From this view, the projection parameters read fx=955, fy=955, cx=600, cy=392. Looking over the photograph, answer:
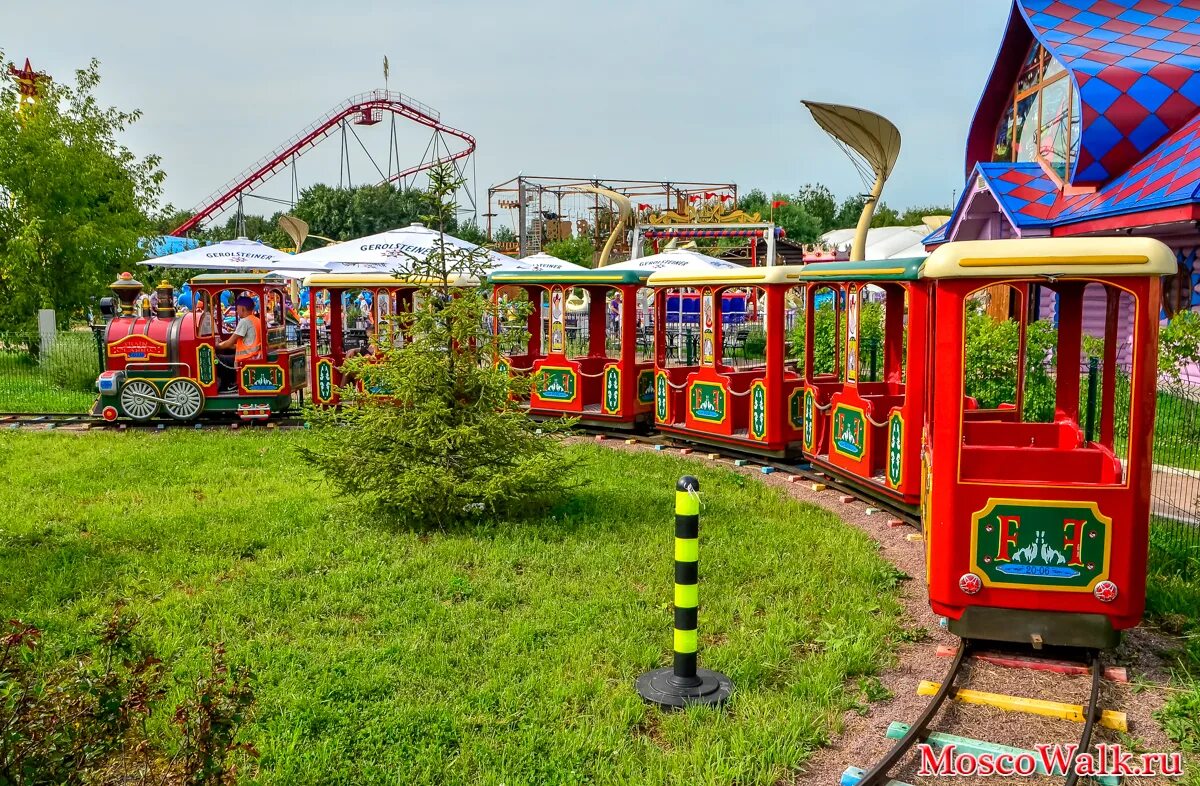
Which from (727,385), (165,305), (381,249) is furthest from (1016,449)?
(165,305)

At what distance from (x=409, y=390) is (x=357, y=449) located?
28.9 inches

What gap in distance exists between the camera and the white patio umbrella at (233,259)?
66.2 ft

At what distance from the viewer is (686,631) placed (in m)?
5.23

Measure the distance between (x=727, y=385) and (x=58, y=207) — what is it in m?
16.8

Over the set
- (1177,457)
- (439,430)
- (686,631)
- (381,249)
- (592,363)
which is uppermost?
(381,249)

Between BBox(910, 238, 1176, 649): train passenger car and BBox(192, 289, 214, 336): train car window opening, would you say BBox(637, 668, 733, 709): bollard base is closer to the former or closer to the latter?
BBox(910, 238, 1176, 649): train passenger car

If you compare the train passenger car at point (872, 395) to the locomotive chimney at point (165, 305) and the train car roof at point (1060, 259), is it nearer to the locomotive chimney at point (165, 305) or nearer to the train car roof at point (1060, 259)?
the train car roof at point (1060, 259)

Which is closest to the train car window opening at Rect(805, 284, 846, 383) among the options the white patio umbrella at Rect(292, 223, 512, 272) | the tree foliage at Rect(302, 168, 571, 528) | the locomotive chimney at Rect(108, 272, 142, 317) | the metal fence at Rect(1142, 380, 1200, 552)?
the metal fence at Rect(1142, 380, 1200, 552)

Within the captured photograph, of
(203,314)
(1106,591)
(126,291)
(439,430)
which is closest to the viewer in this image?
(1106,591)

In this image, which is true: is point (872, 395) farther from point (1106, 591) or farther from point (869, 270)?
point (1106, 591)

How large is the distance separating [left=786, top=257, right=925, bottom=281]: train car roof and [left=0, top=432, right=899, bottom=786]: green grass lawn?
90.6 inches

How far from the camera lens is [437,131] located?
48.5m

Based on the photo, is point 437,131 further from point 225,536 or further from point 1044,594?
point 1044,594

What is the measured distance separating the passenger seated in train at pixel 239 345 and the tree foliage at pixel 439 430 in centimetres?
675
